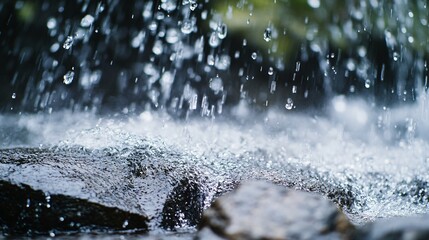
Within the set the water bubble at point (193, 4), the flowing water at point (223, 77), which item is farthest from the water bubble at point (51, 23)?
the water bubble at point (193, 4)

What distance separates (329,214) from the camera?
67.6 inches

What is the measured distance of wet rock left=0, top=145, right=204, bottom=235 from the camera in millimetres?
2170

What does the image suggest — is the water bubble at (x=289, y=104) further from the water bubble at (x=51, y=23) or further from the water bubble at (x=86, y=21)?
the water bubble at (x=51, y=23)

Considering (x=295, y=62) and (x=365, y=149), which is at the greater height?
(x=295, y=62)

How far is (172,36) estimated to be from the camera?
665cm

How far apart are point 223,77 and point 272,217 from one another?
5.44 metres

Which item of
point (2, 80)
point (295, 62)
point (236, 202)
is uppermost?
point (295, 62)

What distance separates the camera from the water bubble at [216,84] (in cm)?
691

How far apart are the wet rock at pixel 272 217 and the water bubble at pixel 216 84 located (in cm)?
511

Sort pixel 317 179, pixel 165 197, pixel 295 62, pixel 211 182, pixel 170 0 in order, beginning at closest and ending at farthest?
pixel 165 197
pixel 211 182
pixel 317 179
pixel 170 0
pixel 295 62

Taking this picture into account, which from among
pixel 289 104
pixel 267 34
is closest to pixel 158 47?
pixel 267 34

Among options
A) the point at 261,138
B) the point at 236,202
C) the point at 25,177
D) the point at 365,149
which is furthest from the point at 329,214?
the point at 365,149

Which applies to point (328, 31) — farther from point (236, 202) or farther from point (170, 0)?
point (236, 202)

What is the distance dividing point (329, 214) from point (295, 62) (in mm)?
5430
